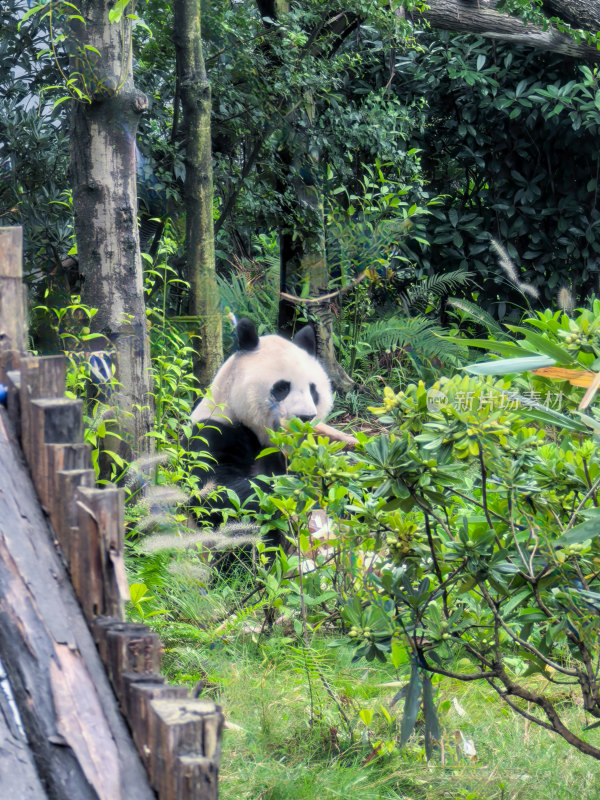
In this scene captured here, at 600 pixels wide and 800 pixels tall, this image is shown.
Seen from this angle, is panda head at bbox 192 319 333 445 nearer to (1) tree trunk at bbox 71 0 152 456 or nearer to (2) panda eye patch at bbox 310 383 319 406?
(2) panda eye patch at bbox 310 383 319 406

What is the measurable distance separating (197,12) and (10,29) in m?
1.51

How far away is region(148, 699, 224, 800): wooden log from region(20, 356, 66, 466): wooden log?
15.1 inches

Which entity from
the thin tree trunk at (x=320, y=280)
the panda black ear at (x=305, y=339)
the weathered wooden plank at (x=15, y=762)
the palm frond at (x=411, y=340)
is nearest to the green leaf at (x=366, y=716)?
the weathered wooden plank at (x=15, y=762)

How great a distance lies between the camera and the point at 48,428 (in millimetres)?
886

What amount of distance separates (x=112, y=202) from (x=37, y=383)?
218 centimetres

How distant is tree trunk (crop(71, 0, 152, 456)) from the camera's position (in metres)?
2.84

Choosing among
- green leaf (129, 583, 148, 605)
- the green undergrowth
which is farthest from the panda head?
green leaf (129, 583, 148, 605)

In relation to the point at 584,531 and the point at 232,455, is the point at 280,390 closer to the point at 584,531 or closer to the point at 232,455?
the point at 232,455

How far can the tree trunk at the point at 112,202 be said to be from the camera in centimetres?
284

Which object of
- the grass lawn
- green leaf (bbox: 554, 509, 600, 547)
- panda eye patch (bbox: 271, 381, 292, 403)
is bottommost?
the grass lawn

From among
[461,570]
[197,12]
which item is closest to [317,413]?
[461,570]

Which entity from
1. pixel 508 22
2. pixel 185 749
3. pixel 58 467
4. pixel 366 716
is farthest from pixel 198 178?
pixel 185 749

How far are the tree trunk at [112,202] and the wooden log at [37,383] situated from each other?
6.28 feet

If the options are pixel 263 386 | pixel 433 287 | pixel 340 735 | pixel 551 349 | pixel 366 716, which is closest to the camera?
pixel 551 349
